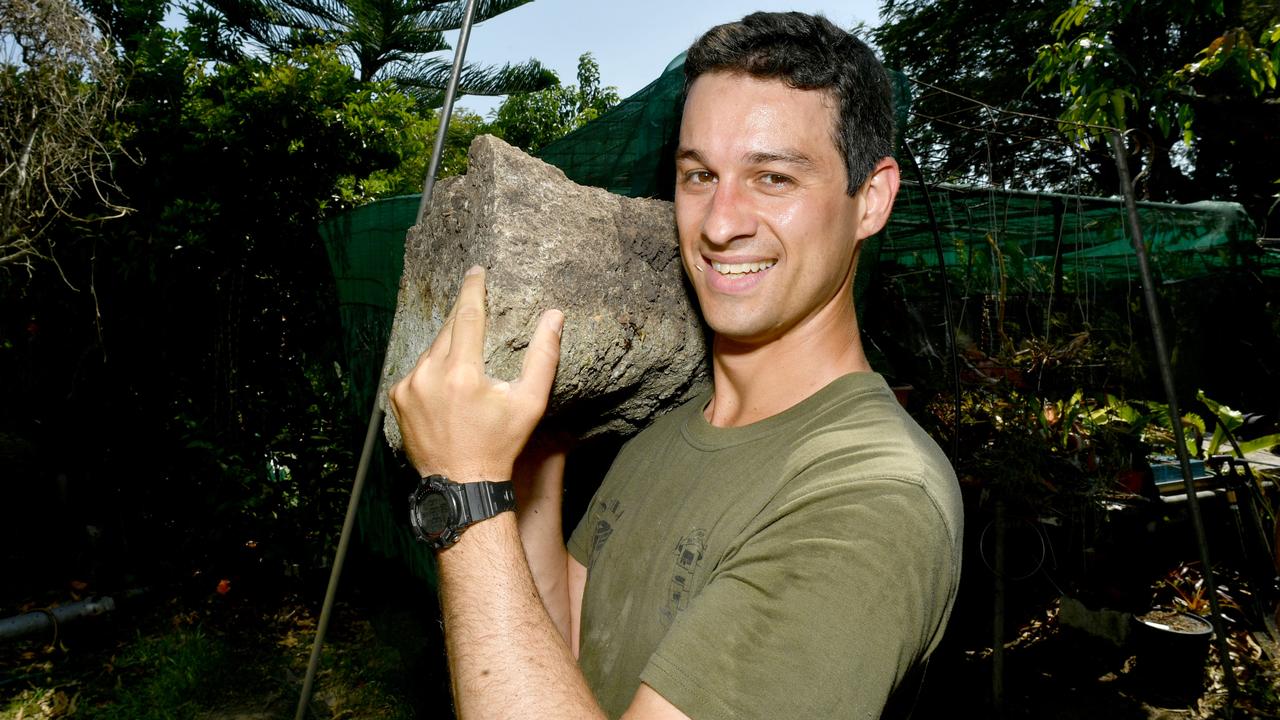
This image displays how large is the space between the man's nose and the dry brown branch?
12.9 ft

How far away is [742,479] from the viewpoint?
118 centimetres

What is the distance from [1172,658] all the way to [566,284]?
14.4 ft

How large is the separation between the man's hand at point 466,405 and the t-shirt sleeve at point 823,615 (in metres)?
0.34

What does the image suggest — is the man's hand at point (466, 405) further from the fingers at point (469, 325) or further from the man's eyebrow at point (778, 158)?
the man's eyebrow at point (778, 158)

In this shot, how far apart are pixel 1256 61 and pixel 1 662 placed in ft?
23.9

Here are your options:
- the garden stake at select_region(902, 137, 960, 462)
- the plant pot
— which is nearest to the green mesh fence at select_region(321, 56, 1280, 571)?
the garden stake at select_region(902, 137, 960, 462)

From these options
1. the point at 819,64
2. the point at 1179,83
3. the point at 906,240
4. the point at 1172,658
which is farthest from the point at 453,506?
the point at 1179,83

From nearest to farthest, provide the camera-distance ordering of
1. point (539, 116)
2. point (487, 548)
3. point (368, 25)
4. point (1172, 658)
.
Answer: point (487, 548), point (1172, 658), point (368, 25), point (539, 116)

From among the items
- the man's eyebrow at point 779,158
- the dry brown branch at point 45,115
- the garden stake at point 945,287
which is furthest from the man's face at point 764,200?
the dry brown branch at point 45,115

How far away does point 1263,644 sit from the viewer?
4.62 meters

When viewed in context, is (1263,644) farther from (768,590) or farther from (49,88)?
(49,88)

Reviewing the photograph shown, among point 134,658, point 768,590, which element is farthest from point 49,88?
point 768,590

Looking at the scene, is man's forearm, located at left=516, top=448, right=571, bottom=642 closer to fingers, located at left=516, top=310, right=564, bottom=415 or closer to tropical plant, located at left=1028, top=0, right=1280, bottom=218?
fingers, located at left=516, top=310, right=564, bottom=415

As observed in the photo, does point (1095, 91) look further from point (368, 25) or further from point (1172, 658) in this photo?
point (368, 25)
